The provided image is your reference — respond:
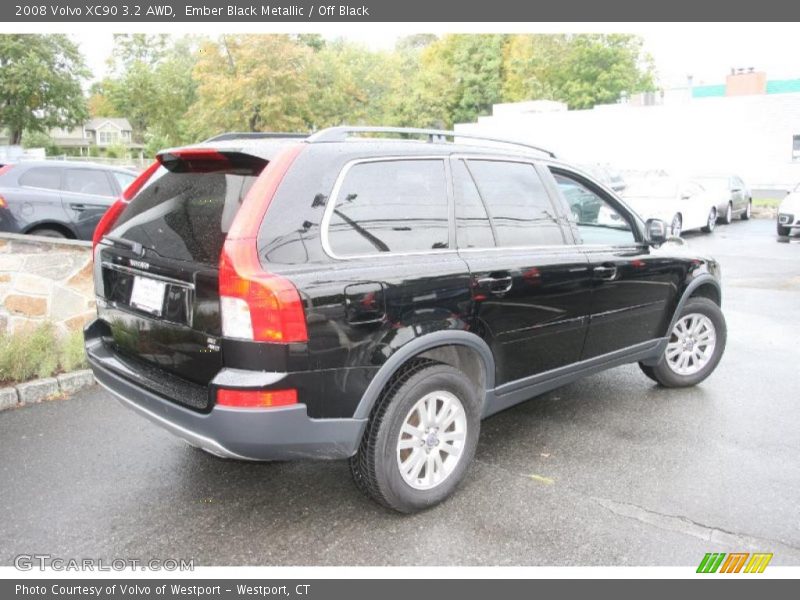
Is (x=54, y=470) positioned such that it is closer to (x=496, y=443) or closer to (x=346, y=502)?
(x=346, y=502)

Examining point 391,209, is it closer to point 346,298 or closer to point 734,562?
point 346,298

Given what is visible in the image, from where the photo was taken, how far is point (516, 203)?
3.94 metres

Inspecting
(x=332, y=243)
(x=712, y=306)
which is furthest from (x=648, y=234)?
(x=332, y=243)

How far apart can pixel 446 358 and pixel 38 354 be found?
3.38 metres

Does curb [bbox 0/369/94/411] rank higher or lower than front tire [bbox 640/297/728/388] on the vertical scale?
lower

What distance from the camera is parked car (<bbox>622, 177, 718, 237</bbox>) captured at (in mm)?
15539

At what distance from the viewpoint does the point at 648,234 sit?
4.76 meters

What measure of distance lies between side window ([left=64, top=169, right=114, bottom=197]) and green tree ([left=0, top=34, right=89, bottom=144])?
127ft

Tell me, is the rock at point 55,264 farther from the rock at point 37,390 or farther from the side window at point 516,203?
the side window at point 516,203

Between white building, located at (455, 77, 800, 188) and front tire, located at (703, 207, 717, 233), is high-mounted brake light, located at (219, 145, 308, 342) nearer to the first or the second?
front tire, located at (703, 207, 717, 233)

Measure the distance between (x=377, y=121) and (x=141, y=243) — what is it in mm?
47638

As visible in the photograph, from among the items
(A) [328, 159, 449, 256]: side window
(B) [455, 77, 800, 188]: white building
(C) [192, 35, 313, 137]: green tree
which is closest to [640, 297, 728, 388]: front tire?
(A) [328, 159, 449, 256]: side window

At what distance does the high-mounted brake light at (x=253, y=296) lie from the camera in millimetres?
2791

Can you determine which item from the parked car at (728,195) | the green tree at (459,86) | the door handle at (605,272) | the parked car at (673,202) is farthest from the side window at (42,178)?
the green tree at (459,86)
